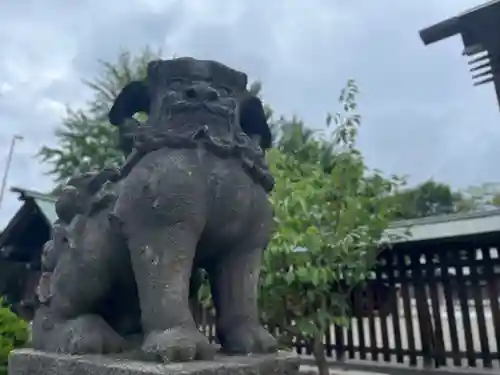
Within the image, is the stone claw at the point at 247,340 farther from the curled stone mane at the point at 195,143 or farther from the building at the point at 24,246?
the building at the point at 24,246

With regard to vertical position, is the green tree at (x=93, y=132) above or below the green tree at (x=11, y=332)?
above

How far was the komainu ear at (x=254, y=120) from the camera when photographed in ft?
5.83

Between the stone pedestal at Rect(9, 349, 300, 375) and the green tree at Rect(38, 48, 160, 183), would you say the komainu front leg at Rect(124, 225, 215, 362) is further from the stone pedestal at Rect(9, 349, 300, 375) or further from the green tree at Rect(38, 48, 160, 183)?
the green tree at Rect(38, 48, 160, 183)

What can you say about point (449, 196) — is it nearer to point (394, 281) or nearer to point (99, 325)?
point (394, 281)

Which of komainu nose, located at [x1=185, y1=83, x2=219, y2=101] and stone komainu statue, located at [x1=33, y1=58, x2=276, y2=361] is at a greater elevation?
komainu nose, located at [x1=185, y1=83, x2=219, y2=101]

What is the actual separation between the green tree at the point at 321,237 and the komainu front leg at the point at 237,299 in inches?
77.6

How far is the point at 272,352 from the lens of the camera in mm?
1531

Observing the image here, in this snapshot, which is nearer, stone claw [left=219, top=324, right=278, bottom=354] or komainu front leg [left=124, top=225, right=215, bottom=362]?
komainu front leg [left=124, top=225, right=215, bottom=362]

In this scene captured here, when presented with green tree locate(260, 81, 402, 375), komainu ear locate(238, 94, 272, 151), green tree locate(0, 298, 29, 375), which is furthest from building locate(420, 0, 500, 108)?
green tree locate(0, 298, 29, 375)

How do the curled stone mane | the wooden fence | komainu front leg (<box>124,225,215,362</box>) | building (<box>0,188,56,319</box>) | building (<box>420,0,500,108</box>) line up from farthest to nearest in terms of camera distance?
building (<box>0,188,56,319</box>) < the wooden fence < building (<box>420,0,500,108</box>) < the curled stone mane < komainu front leg (<box>124,225,215,362</box>)

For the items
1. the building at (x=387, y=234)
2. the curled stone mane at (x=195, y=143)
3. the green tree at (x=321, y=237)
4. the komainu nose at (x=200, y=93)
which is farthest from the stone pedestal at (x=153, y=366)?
the building at (x=387, y=234)

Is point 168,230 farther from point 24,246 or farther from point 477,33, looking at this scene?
point 24,246

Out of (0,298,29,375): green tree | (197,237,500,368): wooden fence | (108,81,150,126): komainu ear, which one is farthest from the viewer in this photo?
(0,298,29,375): green tree

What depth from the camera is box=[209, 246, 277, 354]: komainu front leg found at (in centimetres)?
155
